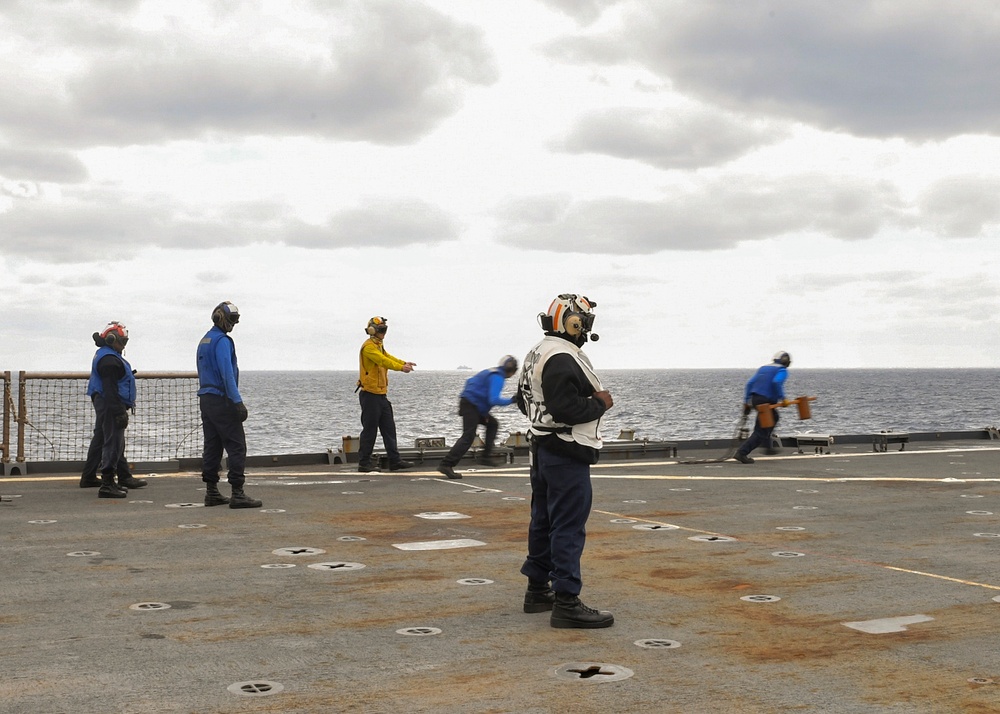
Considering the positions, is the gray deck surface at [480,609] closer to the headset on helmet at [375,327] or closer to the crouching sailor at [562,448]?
the crouching sailor at [562,448]

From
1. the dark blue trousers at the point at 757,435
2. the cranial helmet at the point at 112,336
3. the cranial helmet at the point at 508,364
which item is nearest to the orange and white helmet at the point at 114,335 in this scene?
the cranial helmet at the point at 112,336

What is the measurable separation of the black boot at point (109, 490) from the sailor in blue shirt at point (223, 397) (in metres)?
1.23

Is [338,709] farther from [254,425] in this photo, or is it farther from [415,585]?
[254,425]

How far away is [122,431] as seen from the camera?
10961 millimetres

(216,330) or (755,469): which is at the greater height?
(216,330)

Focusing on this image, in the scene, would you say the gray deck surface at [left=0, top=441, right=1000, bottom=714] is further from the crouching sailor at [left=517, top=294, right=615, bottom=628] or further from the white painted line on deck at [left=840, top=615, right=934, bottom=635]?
the crouching sailor at [left=517, top=294, right=615, bottom=628]

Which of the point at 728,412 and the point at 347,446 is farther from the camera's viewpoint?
the point at 728,412

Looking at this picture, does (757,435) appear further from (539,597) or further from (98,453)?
(539,597)

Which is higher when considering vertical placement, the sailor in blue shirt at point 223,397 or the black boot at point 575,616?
the sailor in blue shirt at point 223,397

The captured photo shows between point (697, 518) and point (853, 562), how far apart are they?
7.99 feet

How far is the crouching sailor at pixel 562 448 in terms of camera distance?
5.48 meters

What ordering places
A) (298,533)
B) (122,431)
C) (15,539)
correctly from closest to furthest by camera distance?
1. (15,539)
2. (298,533)
3. (122,431)

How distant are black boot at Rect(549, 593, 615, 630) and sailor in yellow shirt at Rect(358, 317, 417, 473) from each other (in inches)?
342

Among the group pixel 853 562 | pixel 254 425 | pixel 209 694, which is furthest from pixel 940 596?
pixel 254 425
